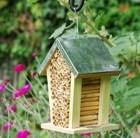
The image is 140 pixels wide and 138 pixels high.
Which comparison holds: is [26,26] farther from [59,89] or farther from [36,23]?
[59,89]

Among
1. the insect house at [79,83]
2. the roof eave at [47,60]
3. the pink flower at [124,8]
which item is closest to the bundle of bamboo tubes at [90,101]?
the insect house at [79,83]

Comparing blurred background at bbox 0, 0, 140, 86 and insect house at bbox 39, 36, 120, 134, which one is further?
blurred background at bbox 0, 0, 140, 86

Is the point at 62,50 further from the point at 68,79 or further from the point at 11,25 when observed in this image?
the point at 11,25

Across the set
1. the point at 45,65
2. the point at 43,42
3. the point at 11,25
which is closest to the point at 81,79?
the point at 45,65

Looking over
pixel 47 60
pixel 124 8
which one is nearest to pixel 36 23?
pixel 124 8

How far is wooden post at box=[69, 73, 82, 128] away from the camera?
2.32 meters

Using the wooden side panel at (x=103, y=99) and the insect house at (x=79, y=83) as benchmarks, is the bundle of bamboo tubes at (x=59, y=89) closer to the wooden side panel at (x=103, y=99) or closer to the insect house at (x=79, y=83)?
the insect house at (x=79, y=83)

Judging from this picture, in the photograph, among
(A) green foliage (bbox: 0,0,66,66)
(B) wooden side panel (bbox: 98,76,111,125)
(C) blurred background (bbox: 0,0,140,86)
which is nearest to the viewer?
(B) wooden side panel (bbox: 98,76,111,125)

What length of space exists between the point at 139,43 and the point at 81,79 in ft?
2.33

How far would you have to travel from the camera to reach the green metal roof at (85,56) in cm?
228

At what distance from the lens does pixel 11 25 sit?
6.86 metres

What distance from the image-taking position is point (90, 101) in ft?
7.91

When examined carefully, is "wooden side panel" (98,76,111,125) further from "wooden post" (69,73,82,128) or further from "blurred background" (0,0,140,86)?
"blurred background" (0,0,140,86)

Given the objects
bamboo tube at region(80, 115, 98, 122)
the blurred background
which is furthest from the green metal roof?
the blurred background
